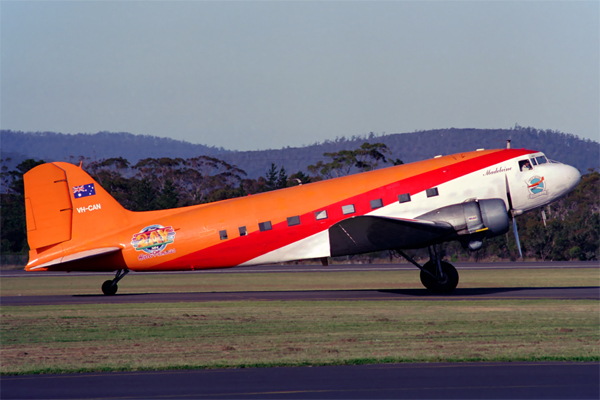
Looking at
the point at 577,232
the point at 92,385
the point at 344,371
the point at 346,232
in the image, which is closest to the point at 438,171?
the point at 346,232

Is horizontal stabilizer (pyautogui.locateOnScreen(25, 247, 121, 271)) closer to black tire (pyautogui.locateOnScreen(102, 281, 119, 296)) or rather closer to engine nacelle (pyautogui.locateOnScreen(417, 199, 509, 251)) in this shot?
black tire (pyautogui.locateOnScreen(102, 281, 119, 296))

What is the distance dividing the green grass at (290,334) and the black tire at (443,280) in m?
2.71

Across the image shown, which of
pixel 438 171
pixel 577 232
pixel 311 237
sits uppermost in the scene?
pixel 438 171

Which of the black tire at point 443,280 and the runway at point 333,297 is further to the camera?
the black tire at point 443,280

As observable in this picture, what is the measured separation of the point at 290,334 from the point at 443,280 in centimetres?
981

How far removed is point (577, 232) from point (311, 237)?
45822 mm

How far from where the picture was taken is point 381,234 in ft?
73.2

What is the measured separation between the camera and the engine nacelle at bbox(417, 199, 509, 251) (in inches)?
866

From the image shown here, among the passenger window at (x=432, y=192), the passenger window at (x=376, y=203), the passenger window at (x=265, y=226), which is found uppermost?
the passenger window at (x=432, y=192)

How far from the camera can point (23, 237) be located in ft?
221

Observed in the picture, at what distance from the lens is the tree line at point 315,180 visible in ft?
194

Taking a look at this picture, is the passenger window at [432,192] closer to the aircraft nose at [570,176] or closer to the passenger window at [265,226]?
the aircraft nose at [570,176]

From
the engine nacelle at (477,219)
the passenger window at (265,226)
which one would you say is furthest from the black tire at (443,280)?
the passenger window at (265,226)

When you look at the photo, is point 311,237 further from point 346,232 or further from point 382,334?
point 382,334
